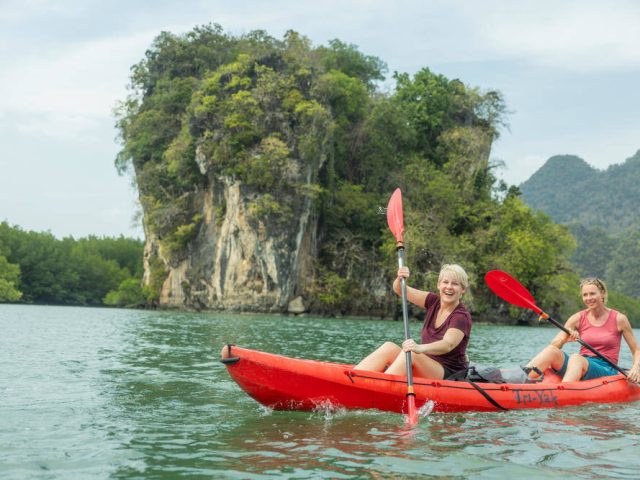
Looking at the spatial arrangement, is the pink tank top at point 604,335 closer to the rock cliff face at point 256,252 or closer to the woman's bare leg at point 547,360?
the woman's bare leg at point 547,360

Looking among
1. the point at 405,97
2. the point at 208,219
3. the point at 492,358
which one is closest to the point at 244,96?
the point at 208,219

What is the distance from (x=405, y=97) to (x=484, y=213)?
1017 cm

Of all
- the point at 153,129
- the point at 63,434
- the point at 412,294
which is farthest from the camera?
the point at 153,129

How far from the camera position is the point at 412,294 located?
22.7 ft

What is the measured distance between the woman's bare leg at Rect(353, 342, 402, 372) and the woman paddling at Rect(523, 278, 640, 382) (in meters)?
1.99

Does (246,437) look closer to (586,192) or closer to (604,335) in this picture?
(604,335)

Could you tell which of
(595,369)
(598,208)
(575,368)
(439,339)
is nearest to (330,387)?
(439,339)

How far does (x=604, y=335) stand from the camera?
319 inches

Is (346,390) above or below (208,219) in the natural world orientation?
below

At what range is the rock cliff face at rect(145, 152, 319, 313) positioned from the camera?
117 ft

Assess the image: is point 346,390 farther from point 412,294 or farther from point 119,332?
point 119,332

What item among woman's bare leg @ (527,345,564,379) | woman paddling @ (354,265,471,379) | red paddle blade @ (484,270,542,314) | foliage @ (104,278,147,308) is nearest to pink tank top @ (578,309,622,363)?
woman's bare leg @ (527,345,564,379)

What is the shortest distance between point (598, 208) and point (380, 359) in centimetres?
13049

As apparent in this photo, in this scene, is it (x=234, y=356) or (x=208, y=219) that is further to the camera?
(x=208, y=219)
